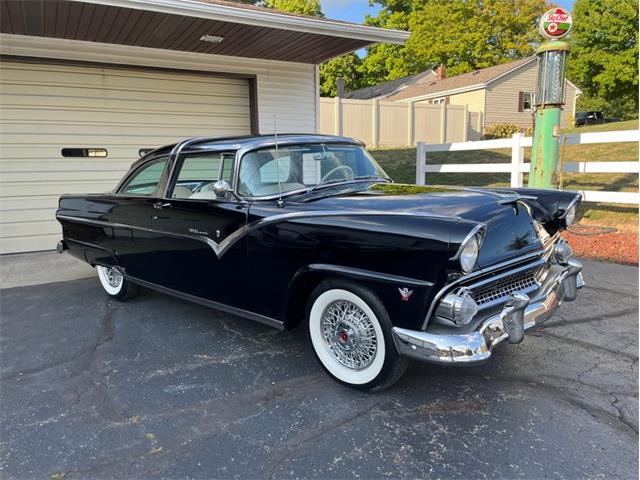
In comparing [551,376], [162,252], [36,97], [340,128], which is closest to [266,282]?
[162,252]

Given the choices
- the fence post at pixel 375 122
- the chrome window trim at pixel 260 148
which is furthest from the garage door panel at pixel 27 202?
the fence post at pixel 375 122

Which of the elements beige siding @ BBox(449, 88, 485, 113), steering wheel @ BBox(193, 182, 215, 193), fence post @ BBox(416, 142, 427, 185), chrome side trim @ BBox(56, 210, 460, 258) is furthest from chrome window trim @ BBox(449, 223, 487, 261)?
beige siding @ BBox(449, 88, 485, 113)

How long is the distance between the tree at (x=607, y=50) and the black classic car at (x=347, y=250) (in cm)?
3755

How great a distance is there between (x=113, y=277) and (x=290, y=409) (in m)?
3.15

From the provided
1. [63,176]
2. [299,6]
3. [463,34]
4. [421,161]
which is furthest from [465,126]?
[63,176]

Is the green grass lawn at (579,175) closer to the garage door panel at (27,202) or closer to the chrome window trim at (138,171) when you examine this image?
the chrome window trim at (138,171)

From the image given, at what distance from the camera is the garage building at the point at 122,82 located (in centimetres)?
670

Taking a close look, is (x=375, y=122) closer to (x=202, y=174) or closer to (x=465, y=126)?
(x=465, y=126)

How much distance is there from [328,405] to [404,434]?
1.68 feet

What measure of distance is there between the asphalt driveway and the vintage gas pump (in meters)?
3.52

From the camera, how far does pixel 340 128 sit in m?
21.4

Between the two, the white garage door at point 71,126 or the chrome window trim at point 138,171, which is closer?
the chrome window trim at point 138,171

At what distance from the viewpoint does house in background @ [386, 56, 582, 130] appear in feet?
93.4

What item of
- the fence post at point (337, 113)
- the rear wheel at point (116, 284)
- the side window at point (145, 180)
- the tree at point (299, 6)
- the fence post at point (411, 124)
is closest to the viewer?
the side window at point (145, 180)
